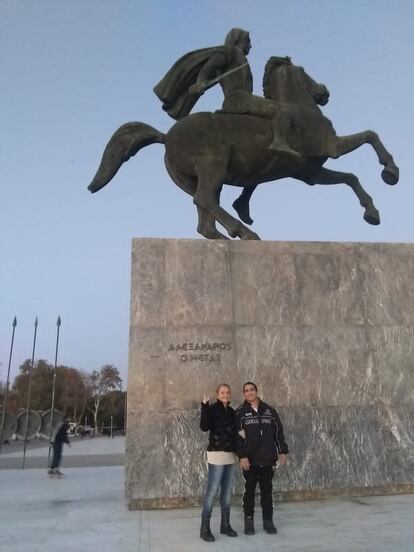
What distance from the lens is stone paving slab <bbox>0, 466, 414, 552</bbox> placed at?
407 cm

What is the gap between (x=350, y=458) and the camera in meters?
6.35

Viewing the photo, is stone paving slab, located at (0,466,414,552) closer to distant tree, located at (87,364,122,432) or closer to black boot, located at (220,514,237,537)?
black boot, located at (220,514,237,537)

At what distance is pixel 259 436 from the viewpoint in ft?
15.6

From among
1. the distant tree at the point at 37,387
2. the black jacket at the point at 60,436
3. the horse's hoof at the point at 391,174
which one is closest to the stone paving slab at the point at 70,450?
the black jacket at the point at 60,436

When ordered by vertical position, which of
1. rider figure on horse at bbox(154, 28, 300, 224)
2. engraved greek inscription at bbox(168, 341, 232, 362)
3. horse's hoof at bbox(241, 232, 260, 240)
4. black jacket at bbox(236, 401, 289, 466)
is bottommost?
black jacket at bbox(236, 401, 289, 466)

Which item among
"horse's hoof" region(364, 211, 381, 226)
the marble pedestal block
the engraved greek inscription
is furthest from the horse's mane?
the engraved greek inscription

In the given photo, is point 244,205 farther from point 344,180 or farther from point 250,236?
point 344,180

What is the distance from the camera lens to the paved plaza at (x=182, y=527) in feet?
13.4

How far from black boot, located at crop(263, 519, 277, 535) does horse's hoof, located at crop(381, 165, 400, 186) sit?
5.62 m

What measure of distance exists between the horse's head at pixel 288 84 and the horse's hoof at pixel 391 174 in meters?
1.71

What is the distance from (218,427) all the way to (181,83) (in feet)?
19.6

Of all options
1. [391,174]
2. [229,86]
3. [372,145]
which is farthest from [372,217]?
[229,86]

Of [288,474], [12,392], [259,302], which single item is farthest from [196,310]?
[12,392]

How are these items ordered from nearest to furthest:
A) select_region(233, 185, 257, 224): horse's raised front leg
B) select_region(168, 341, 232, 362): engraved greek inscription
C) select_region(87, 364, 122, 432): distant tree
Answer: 1. select_region(168, 341, 232, 362): engraved greek inscription
2. select_region(233, 185, 257, 224): horse's raised front leg
3. select_region(87, 364, 122, 432): distant tree
